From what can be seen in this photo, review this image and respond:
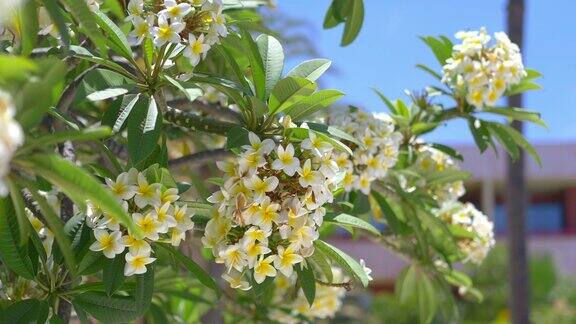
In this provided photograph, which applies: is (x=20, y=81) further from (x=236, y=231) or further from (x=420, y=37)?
(x=420, y=37)

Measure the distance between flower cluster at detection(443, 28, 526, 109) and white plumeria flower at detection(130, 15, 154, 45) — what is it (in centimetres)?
85

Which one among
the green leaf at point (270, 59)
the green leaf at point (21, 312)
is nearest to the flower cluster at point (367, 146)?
the green leaf at point (270, 59)

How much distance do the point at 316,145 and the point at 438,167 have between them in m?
1.07

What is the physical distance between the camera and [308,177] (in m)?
1.38

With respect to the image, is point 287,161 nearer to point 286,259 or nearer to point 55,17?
point 286,259

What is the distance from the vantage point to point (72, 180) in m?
0.97

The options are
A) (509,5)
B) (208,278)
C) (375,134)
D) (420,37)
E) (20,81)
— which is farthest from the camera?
(509,5)

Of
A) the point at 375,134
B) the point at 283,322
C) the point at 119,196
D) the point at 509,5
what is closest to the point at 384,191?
the point at 375,134

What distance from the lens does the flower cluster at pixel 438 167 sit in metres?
2.34

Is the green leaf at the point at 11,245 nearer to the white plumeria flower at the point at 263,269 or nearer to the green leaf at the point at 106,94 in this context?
the green leaf at the point at 106,94

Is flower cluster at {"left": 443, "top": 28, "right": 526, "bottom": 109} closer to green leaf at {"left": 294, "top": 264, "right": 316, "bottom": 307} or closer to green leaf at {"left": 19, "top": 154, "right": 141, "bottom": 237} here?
green leaf at {"left": 294, "top": 264, "right": 316, "bottom": 307}

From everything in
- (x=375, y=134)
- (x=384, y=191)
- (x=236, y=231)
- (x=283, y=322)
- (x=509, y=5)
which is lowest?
(x=283, y=322)

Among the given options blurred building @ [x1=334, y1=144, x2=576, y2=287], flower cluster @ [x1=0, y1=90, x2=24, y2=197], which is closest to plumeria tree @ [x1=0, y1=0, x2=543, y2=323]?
flower cluster @ [x1=0, y1=90, x2=24, y2=197]

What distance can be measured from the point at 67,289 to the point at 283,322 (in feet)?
3.85
